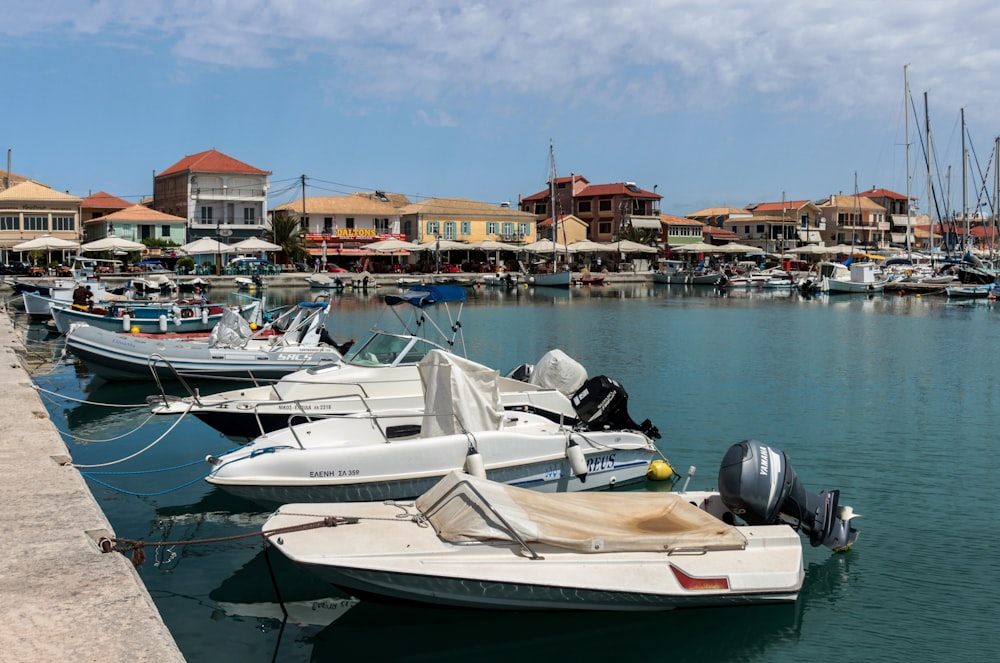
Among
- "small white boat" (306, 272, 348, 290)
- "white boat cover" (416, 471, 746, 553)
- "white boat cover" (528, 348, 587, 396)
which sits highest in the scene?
"small white boat" (306, 272, 348, 290)

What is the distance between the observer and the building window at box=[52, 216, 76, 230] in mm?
80625

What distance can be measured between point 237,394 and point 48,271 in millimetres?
56224

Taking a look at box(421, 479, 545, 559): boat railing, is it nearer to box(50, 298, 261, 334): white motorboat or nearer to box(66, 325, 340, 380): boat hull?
box(66, 325, 340, 380): boat hull

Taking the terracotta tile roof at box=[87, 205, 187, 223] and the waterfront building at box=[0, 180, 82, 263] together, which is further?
the terracotta tile roof at box=[87, 205, 187, 223]

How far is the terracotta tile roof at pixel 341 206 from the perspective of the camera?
92.4 metres

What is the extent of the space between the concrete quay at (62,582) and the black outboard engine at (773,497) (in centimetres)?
648

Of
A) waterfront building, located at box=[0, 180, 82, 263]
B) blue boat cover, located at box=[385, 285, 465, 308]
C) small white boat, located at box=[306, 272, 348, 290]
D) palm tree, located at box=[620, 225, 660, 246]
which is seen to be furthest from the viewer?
palm tree, located at box=[620, 225, 660, 246]

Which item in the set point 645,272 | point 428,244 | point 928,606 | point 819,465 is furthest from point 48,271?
point 928,606

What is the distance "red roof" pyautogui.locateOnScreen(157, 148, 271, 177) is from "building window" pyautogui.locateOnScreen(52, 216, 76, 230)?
12.3 meters

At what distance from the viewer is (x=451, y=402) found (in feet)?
42.4

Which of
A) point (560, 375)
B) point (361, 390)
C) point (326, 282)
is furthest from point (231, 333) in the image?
point (326, 282)

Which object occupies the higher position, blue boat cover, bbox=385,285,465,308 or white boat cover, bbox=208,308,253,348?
blue boat cover, bbox=385,285,465,308

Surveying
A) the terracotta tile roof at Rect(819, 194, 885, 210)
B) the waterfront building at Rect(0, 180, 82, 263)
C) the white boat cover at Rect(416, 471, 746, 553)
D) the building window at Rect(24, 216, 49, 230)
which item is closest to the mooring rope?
the white boat cover at Rect(416, 471, 746, 553)

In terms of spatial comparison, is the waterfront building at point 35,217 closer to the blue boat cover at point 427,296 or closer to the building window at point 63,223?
the building window at point 63,223
